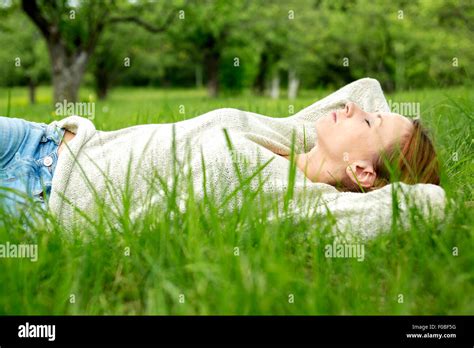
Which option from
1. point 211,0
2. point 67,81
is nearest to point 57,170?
point 67,81

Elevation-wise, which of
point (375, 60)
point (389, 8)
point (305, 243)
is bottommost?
point (305, 243)

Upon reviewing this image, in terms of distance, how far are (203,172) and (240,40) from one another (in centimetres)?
2738

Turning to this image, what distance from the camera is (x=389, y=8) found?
74.1ft

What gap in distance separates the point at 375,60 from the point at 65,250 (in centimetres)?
2534

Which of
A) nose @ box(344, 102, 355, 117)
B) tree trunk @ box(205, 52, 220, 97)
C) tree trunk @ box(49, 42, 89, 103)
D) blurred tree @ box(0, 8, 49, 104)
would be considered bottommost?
nose @ box(344, 102, 355, 117)

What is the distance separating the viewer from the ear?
8.54ft

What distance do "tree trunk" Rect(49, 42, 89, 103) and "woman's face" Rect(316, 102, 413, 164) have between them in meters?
11.9

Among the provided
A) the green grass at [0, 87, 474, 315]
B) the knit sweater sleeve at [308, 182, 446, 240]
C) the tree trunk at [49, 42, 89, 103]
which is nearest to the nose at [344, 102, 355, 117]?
the knit sweater sleeve at [308, 182, 446, 240]

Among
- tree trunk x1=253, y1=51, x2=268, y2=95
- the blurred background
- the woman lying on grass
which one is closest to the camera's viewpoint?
the woman lying on grass

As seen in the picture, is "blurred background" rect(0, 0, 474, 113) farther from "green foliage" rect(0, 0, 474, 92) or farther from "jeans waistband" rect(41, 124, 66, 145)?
"jeans waistband" rect(41, 124, 66, 145)

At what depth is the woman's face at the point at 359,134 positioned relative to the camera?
2.62m

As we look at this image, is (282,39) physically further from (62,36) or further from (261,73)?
(62,36)

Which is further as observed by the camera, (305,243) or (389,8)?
(389,8)
